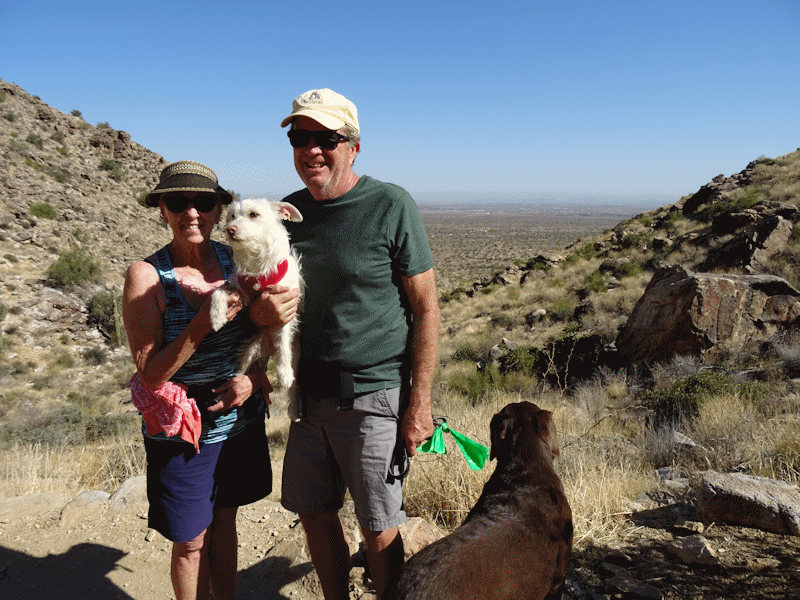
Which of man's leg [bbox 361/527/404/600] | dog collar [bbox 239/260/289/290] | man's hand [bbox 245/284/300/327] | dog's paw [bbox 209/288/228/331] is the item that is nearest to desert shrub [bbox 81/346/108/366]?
dog collar [bbox 239/260/289/290]

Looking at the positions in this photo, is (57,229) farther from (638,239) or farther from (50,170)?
(638,239)

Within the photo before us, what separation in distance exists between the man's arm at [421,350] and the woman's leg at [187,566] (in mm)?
1178

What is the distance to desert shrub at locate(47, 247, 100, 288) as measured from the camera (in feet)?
56.2

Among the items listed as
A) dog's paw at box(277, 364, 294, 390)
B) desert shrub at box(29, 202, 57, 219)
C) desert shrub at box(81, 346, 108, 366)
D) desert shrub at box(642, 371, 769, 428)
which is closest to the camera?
dog's paw at box(277, 364, 294, 390)

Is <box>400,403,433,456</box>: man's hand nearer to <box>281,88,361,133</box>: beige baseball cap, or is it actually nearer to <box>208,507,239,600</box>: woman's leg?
<box>208,507,239,600</box>: woman's leg

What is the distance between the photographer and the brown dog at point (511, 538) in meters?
1.69

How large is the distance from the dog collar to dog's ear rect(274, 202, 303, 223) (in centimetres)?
23

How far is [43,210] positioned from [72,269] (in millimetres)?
Answer: 3915

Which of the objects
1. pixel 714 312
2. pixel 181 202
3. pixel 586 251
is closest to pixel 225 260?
pixel 181 202

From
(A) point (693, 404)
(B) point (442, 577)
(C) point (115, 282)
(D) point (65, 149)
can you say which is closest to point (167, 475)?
(B) point (442, 577)

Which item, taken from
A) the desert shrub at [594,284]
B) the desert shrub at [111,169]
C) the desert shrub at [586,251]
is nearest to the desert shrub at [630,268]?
the desert shrub at [594,284]

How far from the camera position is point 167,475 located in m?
2.41

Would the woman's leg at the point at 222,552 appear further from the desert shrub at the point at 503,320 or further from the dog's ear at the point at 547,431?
the desert shrub at the point at 503,320

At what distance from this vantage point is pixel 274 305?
238cm
